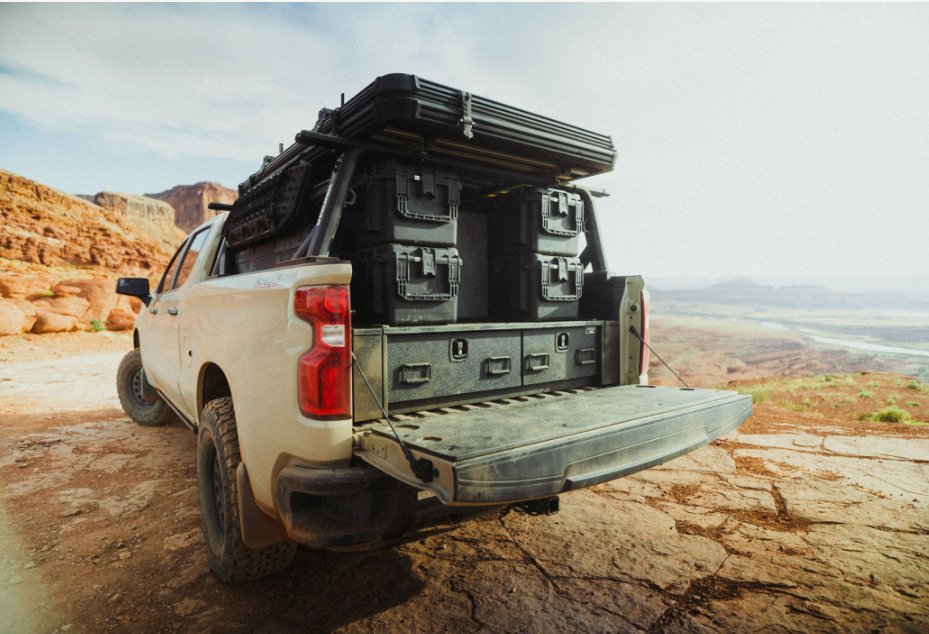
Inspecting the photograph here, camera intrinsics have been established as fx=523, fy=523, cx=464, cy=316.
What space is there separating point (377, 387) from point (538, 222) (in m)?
1.70

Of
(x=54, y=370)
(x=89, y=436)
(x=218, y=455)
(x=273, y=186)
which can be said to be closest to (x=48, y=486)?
(x=89, y=436)

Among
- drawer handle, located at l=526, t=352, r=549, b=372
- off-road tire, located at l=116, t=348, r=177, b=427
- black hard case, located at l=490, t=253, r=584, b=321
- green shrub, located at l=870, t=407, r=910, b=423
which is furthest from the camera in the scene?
green shrub, located at l=870, t=407, r=910, b=423

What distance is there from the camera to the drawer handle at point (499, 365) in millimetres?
2943

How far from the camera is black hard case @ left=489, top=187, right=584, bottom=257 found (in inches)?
138

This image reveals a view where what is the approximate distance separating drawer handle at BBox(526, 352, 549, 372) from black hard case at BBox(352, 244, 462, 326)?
0.52 metres

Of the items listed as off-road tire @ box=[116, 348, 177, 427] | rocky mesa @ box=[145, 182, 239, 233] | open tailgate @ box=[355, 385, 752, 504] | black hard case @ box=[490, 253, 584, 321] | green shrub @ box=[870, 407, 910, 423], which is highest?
rocky mesa @ box=[145, 182, 239, 233]

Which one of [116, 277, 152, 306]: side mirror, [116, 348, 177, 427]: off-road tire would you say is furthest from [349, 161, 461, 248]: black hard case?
[116, 348, 177, 427]: off-road tire

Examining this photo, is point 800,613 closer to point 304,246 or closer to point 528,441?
point 528,441

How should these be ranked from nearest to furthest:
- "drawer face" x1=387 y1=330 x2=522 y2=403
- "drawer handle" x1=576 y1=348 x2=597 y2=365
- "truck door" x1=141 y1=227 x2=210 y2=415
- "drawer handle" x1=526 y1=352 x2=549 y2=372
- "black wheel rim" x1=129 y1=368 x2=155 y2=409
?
"drawer face" x1=387 y1=330 x2=522 y2=403, "drawer handle" x1=526 y1=352 x2=549 y2=372, "drawer handle" x1=576 y1=348 x2=597 y2=365, "truck door" x1=141 y1=227 x2=210 y2=415, "black wheel rim" x1=129 y1=368 x2=155 y2=409

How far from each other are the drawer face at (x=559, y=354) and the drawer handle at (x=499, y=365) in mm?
120

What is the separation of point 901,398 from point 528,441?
529 inches

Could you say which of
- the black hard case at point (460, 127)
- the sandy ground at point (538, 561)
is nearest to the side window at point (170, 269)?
the sandy ground at point (538, 561)

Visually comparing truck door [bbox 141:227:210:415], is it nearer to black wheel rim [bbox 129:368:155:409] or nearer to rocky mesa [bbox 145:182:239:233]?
black wheel rim [bbox 129:368:155:409]

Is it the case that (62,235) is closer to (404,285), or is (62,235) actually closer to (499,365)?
(404,285)
